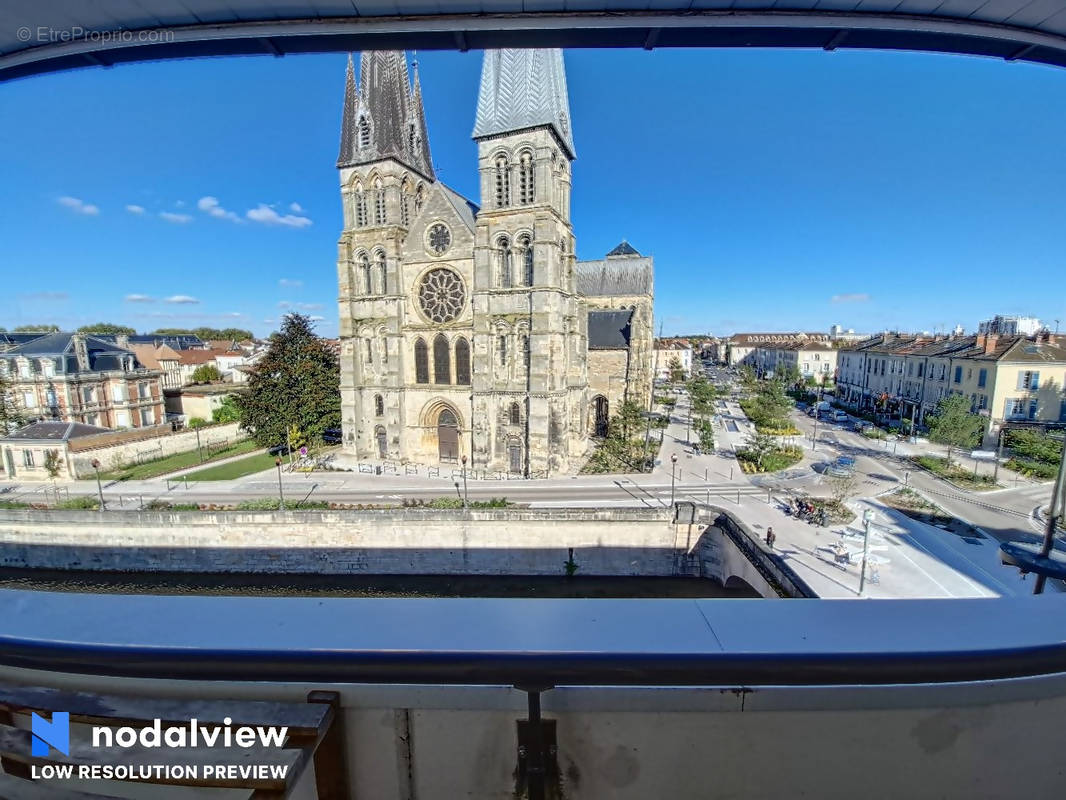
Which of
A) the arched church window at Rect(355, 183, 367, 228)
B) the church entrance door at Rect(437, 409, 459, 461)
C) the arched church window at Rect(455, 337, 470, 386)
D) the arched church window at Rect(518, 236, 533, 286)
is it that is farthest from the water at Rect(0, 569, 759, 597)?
the arched church window at Rect(355, 183, 367, 228)

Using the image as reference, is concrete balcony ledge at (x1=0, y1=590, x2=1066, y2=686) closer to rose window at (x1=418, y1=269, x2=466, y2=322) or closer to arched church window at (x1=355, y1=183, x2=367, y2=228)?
rose window at (x1=418, y1=269, x2=466, y2=322)

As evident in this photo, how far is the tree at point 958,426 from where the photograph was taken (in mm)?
23078

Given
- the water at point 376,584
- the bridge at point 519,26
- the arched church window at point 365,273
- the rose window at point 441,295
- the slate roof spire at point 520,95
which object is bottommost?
the water at point 376,584

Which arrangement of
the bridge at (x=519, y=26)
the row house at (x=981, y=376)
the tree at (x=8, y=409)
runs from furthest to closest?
the tree at (x=8, y=409)
the row house at (x=981, y=376)
the bridge at (x=519, y=26)

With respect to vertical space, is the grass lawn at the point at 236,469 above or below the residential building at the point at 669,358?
below

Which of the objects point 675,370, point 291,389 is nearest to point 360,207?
point 291,389

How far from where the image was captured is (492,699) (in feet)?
4.25

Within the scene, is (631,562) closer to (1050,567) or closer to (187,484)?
(1050,567)

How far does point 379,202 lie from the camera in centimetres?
2564

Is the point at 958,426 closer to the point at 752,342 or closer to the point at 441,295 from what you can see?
the point at 441,295

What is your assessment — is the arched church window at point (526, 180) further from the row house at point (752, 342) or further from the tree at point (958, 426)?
the row house at point (752, 342)

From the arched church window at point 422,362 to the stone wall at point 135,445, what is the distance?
1673 cm

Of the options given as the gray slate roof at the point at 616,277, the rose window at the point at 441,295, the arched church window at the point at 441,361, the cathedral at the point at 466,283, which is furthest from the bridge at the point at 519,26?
the gray slate roof at the point at 616,277

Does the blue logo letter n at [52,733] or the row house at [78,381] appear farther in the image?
the row house at [78,381]
